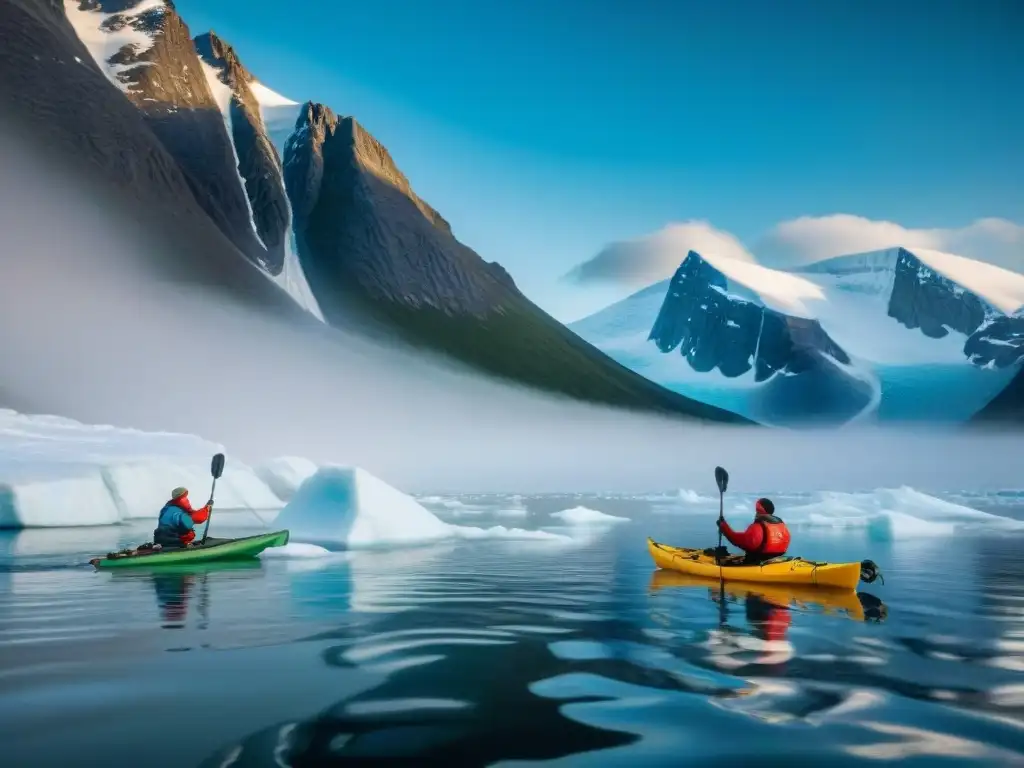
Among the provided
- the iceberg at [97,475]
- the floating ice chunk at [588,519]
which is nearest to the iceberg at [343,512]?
the iceberg at [97,475]

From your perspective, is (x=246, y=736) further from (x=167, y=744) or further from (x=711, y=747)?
(x=711, y=747)

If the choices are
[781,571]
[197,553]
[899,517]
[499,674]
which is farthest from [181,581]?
[899,517]

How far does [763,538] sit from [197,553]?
604 inches

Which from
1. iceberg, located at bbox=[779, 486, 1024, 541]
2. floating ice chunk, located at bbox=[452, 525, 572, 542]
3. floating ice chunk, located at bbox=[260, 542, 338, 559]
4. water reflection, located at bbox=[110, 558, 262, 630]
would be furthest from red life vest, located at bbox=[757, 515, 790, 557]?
iceberg, located at bbox=[779, 486, 1024, 541]

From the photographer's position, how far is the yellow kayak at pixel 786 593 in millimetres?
18234

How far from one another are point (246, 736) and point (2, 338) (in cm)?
21965

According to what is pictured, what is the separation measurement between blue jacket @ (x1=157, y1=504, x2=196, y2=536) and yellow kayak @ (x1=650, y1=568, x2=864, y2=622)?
1285cm

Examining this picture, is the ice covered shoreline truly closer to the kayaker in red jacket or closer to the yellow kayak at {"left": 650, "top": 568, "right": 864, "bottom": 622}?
the yellow kayak at {"left": 650, "top": 568, "right": 864, "bottom": 622}

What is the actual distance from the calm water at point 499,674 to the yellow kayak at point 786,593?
0.54ft

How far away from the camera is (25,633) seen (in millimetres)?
13898

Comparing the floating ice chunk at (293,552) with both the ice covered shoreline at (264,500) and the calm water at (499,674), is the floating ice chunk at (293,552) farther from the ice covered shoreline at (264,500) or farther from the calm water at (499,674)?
the calm water at (499,674)

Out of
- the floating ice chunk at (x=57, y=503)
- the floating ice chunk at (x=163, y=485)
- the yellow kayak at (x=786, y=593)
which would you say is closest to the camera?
the yellow kayak at (x=786, y=593)

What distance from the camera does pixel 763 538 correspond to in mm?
21312

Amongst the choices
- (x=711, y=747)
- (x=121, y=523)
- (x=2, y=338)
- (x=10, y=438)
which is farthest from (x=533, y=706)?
(x=2, y=338)
